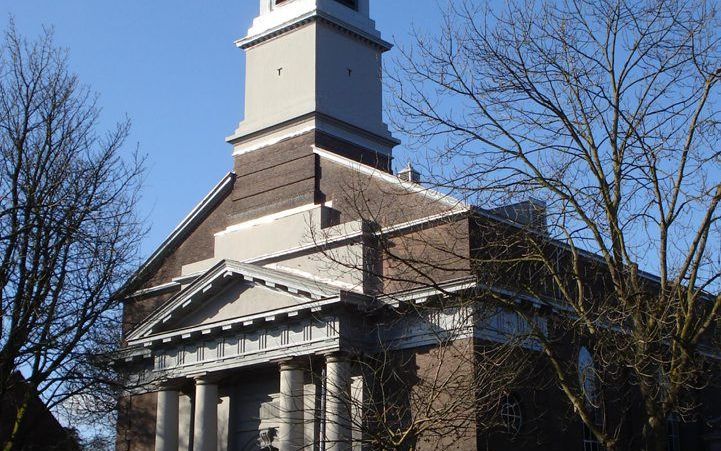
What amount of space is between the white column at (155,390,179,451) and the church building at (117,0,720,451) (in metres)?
0.04

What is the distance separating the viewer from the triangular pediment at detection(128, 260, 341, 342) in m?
28.2

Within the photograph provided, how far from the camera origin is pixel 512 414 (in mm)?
28391

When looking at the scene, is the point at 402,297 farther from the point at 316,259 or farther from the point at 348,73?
the point at 348,73

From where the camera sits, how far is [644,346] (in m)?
15.0

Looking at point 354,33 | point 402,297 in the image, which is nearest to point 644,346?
point 402,297

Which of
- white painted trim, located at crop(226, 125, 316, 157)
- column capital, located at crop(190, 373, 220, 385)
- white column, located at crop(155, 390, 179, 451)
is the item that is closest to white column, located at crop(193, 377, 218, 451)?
column capital, located at crop(190, 373, 220, 385)

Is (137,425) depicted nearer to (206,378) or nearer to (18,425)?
(206,378)

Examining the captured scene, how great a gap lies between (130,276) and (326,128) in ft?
36.8

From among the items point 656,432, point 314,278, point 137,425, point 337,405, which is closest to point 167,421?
point 137,425

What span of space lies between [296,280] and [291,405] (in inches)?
125

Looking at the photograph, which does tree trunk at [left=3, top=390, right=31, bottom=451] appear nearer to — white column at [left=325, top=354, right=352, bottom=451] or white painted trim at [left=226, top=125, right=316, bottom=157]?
white column at [left=325, top=354, right=352, bottom=451]

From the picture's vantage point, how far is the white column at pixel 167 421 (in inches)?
1220

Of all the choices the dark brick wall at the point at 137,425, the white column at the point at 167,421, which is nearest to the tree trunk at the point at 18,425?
the white column at the point at 167,421

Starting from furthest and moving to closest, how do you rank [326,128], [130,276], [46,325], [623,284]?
[326,128]
[130,276]
[46,325]
[623,284]
